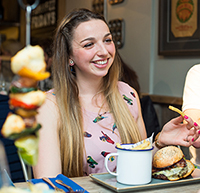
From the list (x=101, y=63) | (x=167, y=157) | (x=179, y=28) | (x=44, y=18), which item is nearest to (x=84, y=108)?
(x=101, y=63)

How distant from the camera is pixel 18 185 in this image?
0.85 meters

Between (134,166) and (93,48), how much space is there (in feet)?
2.17

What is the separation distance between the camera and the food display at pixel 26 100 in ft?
1.34

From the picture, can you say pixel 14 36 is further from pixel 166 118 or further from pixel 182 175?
pixel 182 175

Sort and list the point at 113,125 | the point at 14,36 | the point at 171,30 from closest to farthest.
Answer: the point at 113,125 < the point at 171,30 < the point at 14,36

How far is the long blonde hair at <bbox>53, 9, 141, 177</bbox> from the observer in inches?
49.9

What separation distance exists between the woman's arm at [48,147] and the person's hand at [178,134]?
41 centimetres

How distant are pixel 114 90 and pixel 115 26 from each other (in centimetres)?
187

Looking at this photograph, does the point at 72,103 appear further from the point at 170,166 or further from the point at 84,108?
the point at 170,166

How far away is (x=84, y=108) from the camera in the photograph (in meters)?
1.42

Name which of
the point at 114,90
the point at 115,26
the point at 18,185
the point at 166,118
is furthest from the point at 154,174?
the point at 115,26

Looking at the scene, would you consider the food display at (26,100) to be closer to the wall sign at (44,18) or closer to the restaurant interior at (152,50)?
the restaurant interior at (152,50)

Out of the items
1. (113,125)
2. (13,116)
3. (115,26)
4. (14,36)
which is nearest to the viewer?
(13,116)

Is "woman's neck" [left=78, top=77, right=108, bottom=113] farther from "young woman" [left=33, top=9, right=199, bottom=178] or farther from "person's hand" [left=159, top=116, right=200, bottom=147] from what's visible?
"person's hand" [left=159, top=116, right=200, bottom=147]
